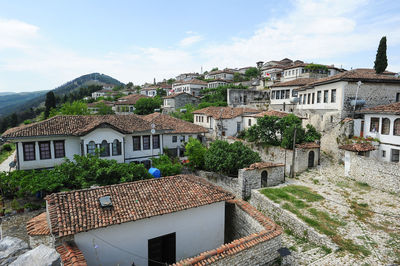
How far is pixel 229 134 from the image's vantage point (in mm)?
31484

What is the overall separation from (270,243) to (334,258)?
2.68m

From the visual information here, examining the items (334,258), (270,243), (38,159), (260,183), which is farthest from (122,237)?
(38,159)

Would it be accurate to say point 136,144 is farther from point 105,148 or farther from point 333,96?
point 333,96

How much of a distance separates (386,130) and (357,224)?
8.93 meters

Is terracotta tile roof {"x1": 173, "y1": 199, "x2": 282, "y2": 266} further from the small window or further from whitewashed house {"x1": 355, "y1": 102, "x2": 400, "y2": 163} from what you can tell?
the small window

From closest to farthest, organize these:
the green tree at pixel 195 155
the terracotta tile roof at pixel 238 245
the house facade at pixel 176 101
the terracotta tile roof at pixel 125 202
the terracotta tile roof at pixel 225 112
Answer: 1. the terracotta tile roof at pixel 238 245
2. the terracotta tile roof at pixel 125 202
3. the green tree at pixel 195 155
4. the terracotta tile roof at pixel 225 112
5. the house facade at pixel 176 101

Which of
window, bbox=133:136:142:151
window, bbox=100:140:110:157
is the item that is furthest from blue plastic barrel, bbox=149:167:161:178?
window, bbox=100:140:110:157

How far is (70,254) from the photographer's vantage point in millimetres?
7094

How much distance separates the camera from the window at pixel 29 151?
17.0 meters

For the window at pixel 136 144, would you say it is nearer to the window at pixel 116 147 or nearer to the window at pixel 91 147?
the window at pixel 116 147

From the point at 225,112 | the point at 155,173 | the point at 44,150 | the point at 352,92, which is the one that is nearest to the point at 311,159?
the point at 352,92

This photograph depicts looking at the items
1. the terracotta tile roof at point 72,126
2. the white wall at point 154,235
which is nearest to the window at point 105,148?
the terracotta tile roof at point 72,126

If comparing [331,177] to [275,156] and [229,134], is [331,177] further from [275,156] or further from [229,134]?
[229,134]

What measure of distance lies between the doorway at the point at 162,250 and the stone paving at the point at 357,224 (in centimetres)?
506
